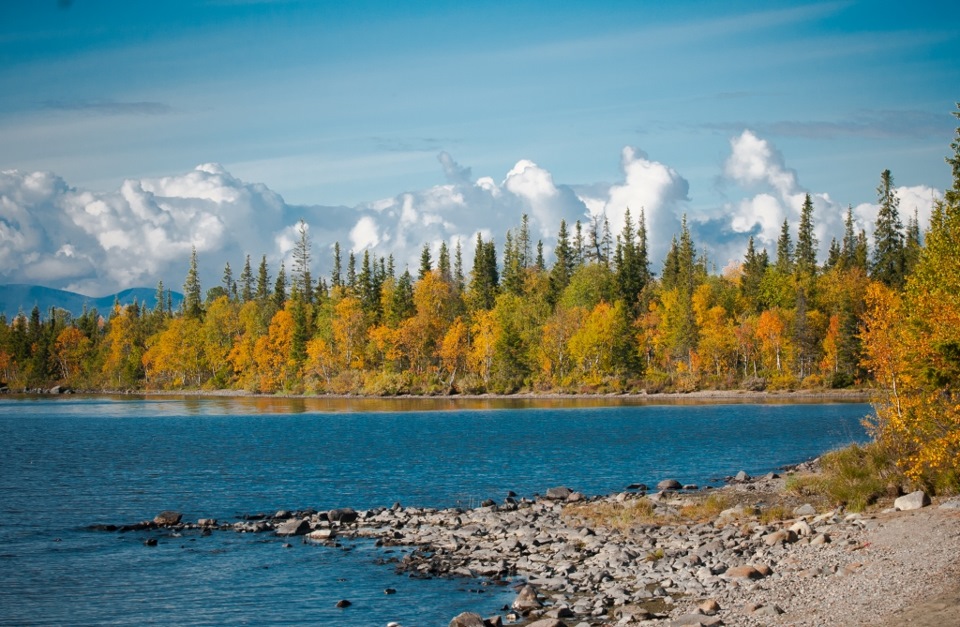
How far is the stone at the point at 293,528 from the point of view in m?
30.6

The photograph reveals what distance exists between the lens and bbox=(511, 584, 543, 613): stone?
66.6ft

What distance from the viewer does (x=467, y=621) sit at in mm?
18984

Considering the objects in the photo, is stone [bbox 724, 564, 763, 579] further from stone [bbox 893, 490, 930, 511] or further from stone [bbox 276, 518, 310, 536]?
stone [bbox 276, 518, 310, 536]

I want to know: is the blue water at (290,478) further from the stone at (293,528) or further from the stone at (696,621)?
the stone at (696,621)

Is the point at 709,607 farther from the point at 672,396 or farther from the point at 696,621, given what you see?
the point at 672,396

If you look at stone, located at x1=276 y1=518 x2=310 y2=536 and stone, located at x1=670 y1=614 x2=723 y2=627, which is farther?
stone, located at x1=276 y1=518 x2=310 y2=536

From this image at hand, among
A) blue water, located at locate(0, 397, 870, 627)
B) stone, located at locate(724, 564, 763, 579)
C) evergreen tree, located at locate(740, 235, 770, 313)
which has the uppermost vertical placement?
evergreen tree, located at locate(740, 235, 770, 313)

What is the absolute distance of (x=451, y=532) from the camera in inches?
1153

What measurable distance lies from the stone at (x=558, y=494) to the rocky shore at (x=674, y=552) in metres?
0.11

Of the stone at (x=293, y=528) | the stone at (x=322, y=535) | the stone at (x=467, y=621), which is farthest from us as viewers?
the stone at (x=293, y=528)

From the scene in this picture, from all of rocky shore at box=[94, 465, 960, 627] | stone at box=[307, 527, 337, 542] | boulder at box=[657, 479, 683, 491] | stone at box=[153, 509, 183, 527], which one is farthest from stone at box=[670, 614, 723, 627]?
stone at box=[153, 509, 183, 527]

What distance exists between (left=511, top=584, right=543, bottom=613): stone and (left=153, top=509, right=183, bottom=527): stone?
16.7 m

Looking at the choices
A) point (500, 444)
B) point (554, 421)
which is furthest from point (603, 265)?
point (500, 444)

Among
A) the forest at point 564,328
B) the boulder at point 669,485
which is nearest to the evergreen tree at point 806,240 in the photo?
the forest at point 564,328
